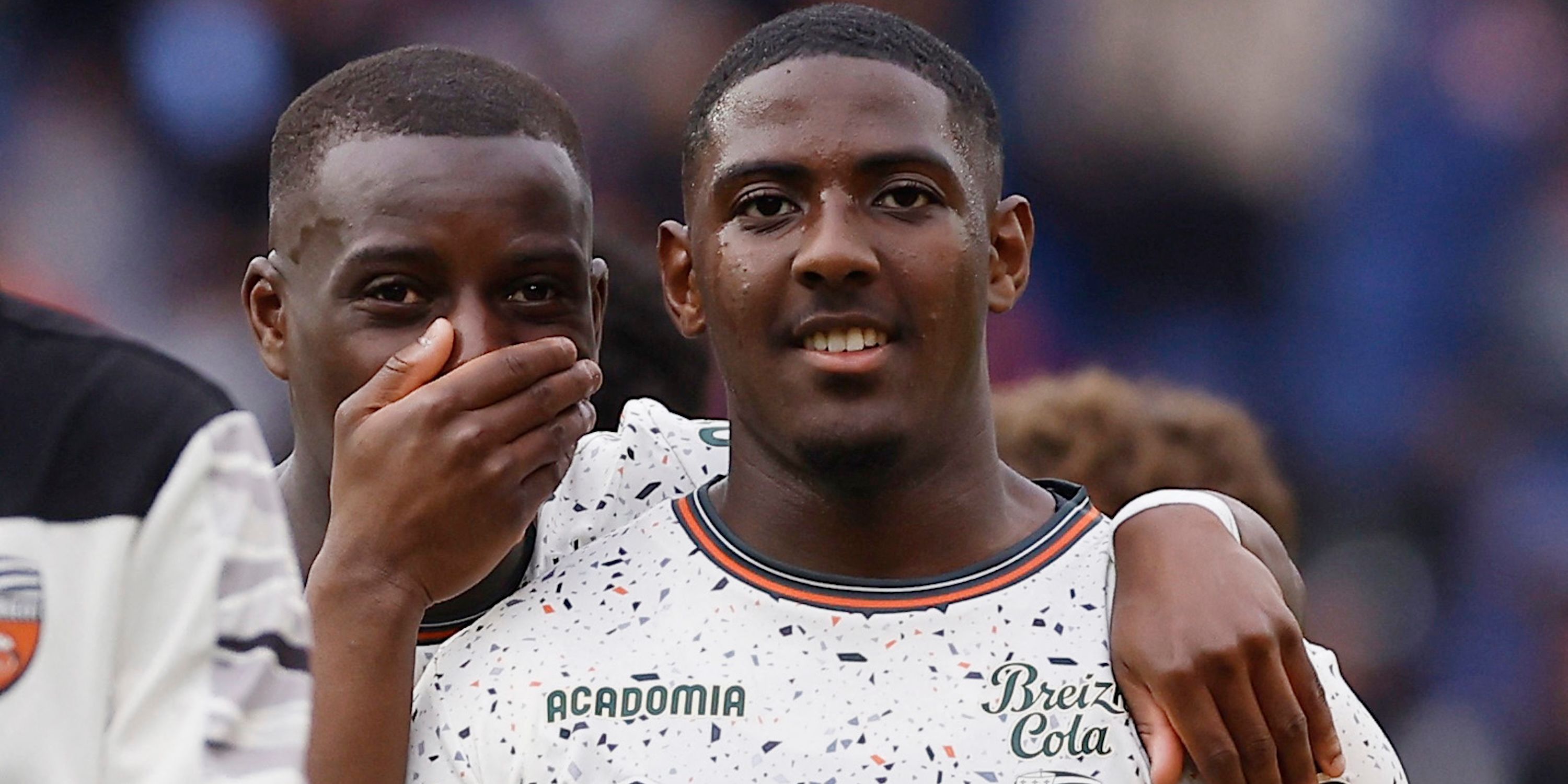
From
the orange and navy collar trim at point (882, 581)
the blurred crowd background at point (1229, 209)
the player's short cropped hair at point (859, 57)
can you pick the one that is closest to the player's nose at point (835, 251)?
the player's short cropped hair at point (859, 57)

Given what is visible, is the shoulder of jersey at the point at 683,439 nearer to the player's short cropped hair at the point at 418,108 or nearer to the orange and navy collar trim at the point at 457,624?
Result: the orange and navy collar trim at the point at 457,624

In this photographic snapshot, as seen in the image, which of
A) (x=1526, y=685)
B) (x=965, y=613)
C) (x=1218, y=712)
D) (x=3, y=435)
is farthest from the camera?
(x=1526, y=685)

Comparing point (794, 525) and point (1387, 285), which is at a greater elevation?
point (1387, 285)

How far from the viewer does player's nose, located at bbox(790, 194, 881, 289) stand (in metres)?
2.15

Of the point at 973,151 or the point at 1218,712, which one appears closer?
the point at 1218,712

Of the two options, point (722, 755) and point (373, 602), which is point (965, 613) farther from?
point (373, 602)

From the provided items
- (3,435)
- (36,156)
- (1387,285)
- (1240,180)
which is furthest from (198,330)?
(3,435)

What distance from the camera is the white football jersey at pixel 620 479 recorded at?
2.55 meters

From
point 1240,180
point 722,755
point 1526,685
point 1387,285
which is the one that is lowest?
point 722,755

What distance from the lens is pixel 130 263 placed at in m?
5.46

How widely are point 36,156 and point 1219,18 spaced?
3.42 metres

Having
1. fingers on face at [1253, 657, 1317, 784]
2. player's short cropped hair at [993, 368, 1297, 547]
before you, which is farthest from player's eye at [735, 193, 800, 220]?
player's short cropped hair at [993, 368, 1297, 547]

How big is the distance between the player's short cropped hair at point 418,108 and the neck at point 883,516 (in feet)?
1.63

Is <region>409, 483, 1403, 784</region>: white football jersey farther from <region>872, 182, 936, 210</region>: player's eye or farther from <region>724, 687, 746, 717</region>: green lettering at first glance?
<region>872, 182, 936, 210</region>: player's eye
